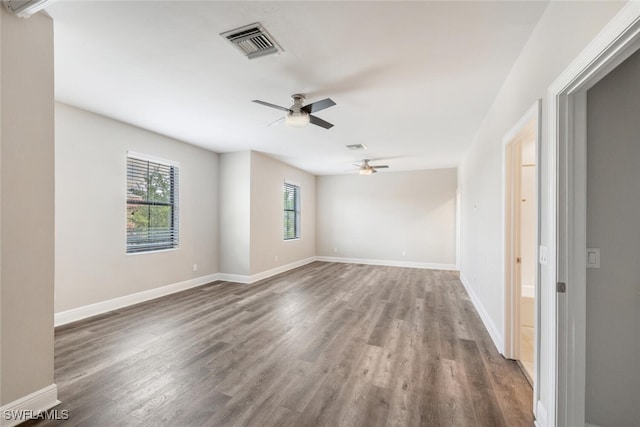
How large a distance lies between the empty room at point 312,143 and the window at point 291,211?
2.61 meters

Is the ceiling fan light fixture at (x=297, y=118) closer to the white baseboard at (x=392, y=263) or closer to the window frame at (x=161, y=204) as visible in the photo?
the window frame at (x=161, y=204)

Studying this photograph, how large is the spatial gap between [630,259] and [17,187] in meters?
3.75

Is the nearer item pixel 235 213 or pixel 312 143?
pixel 312 143

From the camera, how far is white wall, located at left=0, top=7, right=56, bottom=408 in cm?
164

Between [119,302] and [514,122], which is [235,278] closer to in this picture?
[119,302]

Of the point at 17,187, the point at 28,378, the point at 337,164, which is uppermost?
the point at 337,164

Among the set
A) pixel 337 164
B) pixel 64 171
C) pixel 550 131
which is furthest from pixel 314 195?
pixel 550 131

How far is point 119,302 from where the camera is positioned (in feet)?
12.6

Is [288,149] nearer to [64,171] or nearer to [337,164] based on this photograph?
[337,164]

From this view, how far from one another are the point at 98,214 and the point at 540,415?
5.02 m

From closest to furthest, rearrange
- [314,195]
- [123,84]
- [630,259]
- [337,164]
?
[630,259] < [123,84] < [337,164] < [314,195]

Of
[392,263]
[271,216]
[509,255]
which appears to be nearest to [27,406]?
Result: [509,255]

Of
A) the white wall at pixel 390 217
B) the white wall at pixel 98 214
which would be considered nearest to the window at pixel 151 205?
the white wall at pixel 98 214

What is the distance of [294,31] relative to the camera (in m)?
1.96
